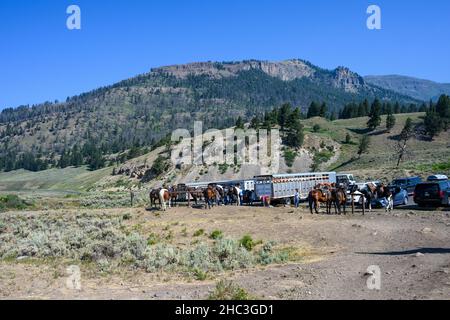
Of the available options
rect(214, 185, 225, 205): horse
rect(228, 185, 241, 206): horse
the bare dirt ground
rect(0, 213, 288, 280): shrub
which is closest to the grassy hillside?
rect(228, 185, 241, 206): horse

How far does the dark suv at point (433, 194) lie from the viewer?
30172 millimetres

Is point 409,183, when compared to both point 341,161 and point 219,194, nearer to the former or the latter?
point 219,194

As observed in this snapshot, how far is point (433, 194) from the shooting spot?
3044 centimetres

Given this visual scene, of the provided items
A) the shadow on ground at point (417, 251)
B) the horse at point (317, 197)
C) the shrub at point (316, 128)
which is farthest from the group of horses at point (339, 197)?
the shrub at point (316, 128)

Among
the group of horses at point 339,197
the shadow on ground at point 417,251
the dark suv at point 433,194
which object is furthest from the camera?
the dark suv at point 433,194

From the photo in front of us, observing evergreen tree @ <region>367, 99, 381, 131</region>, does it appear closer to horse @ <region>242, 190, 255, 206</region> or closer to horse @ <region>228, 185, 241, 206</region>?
horse @ <region>242, 190, 255, 206</region>

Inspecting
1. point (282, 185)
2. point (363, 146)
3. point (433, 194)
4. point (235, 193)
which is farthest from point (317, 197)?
point (363, 146)

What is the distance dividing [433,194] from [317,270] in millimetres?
18613

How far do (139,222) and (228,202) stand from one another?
1225 centimetres

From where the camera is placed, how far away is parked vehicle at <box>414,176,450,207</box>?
30172 millimetres

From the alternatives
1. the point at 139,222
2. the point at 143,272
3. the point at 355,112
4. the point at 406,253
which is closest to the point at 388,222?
the point at 406,253

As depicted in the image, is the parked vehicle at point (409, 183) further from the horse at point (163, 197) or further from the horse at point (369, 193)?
the horse at point (163, 197)

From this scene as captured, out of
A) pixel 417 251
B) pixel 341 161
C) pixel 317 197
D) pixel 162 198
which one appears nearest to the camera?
pixel 417 251

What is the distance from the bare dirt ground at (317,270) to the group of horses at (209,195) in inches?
356
